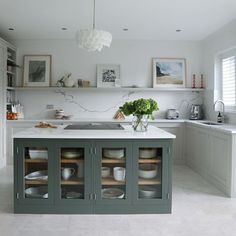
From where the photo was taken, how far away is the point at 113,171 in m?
3.04

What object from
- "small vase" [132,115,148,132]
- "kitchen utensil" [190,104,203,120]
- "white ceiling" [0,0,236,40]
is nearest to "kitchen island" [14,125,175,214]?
"small vase" [132,115,148,132]

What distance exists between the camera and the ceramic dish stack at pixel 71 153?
3.00m

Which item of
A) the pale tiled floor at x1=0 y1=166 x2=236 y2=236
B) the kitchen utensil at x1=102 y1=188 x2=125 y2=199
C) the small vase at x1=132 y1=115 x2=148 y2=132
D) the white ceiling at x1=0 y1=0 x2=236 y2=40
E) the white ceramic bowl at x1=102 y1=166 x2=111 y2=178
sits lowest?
the pale tiled floor at x1=0 y1=166 x2=236 y2=236

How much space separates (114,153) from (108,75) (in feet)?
10.2

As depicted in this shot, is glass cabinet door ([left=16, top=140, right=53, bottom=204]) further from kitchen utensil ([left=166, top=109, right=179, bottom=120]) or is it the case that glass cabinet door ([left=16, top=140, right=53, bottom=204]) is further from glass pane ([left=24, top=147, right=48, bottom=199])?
kitchen utensil ([left=166, top=109, right=179, bottom=120])

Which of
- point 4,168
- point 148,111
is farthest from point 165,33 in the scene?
point 4,168

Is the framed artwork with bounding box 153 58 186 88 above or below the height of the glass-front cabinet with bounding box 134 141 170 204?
above

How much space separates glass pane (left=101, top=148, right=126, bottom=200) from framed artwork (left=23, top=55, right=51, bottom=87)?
326cm

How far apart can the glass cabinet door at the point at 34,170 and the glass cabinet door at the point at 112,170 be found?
517 millimetres

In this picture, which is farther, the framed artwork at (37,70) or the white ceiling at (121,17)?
the framed artwork at (37,70)

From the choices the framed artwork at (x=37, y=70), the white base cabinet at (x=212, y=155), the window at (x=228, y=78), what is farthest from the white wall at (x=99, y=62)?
the white base cabinet at (x=212, y=155)

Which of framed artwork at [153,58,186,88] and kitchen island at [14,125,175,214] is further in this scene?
framed artwork at [153,58,186,88]

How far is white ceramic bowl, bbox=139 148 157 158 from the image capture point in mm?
3017

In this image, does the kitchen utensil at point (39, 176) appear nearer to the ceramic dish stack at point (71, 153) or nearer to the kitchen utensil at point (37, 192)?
the kitchen utensil at point (37, 192)
